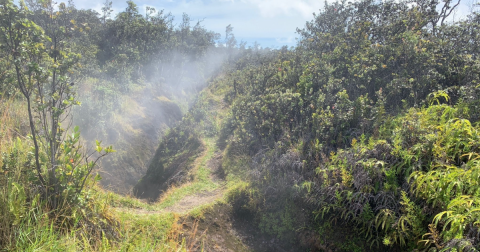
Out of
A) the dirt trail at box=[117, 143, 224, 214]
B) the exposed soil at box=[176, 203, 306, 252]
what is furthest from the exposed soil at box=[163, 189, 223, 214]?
the exposed soil at box=[176, 203, 306, 252]

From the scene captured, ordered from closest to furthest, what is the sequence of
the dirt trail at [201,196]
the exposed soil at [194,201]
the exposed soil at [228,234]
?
1. the exposed soil at [228,234]
2. the dirt trail at [201,196]
3. the exposed soil at [194,201]

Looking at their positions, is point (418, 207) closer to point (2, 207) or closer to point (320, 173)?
point (320, 173)

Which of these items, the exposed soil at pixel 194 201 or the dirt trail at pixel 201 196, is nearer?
the dirt trail at pixel 201 196

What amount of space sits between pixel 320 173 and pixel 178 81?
26.5 metres

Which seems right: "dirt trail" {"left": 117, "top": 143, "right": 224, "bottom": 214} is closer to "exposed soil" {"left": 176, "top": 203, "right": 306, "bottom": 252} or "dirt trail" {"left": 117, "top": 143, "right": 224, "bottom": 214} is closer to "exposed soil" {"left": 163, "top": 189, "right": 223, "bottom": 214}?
"exposed soil" {"left": 163, "top": 189, "right": 223, "bottom": 214}

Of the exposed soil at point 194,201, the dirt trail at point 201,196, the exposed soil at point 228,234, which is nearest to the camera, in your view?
the exposed soil at point 228,234

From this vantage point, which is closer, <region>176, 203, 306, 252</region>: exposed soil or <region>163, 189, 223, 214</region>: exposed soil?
<region>176, 203, 306, 252</region>: exposed soil

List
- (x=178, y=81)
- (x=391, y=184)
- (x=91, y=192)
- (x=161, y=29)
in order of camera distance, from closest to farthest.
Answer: (x=91, y=192)
(x=391, y=184)
(x=161, y=29)
(x=178, y=81)

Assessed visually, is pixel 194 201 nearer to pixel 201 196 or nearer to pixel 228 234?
pixel 201 196

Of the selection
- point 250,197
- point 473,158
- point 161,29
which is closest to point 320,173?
point 250,197

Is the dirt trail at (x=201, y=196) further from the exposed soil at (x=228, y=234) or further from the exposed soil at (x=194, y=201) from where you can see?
the exposed soil at (x=228, y=234)

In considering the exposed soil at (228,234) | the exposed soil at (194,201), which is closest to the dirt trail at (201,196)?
the exposed soil at (194,201)

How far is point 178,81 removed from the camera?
3058 centimetres

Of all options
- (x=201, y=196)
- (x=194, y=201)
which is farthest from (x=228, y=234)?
(x=201, y=196)
